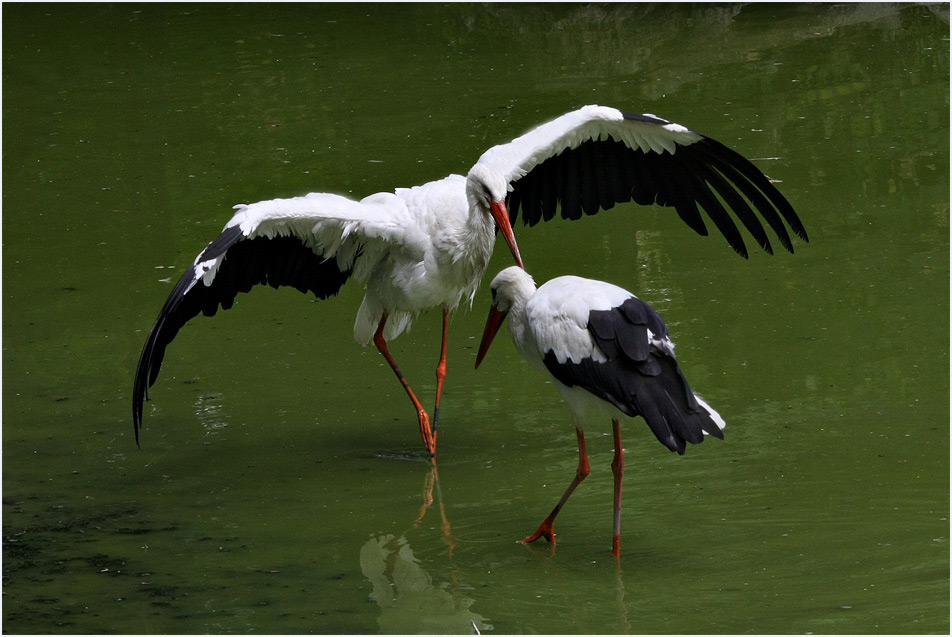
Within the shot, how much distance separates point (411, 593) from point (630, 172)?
233 centimetres

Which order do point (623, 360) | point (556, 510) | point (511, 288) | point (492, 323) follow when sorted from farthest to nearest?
point (492, 323) < point (511, 288) < point (556, 510) < point (623, 360)

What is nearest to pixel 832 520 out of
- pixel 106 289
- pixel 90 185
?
pixel 106 289

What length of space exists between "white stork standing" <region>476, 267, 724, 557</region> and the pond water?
1.52 ft

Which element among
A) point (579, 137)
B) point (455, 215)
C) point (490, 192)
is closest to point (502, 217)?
point (490, 192)

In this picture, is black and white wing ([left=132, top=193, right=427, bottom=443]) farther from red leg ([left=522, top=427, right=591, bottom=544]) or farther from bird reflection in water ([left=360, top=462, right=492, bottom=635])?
red leg ([left=522, top=427, right=591, bottom=544])

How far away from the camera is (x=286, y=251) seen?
5691 millimetres

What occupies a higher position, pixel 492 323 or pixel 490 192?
pixel 490 192

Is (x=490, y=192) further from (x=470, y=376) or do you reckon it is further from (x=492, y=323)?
(x=470, y=376)

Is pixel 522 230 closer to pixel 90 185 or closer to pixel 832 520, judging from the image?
pixel 90 185

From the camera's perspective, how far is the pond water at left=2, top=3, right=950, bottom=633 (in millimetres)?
4402

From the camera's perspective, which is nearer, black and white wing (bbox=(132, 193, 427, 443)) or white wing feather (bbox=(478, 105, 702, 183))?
black and white wing (bbox=(132, 193, 427, 443))

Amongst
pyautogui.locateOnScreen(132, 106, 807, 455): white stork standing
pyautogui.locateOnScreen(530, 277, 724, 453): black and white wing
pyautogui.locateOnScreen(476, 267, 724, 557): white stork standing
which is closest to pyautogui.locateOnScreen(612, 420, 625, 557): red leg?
pyautogui.locateOnScreen(476, 267, 724, 557): white stork standing

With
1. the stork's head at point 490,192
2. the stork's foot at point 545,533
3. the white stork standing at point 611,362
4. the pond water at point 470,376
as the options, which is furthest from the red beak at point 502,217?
the stork's foot at point 545,533

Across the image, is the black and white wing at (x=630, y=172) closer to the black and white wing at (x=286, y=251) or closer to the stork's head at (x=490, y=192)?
the stork's head at (x=490, y=192)
